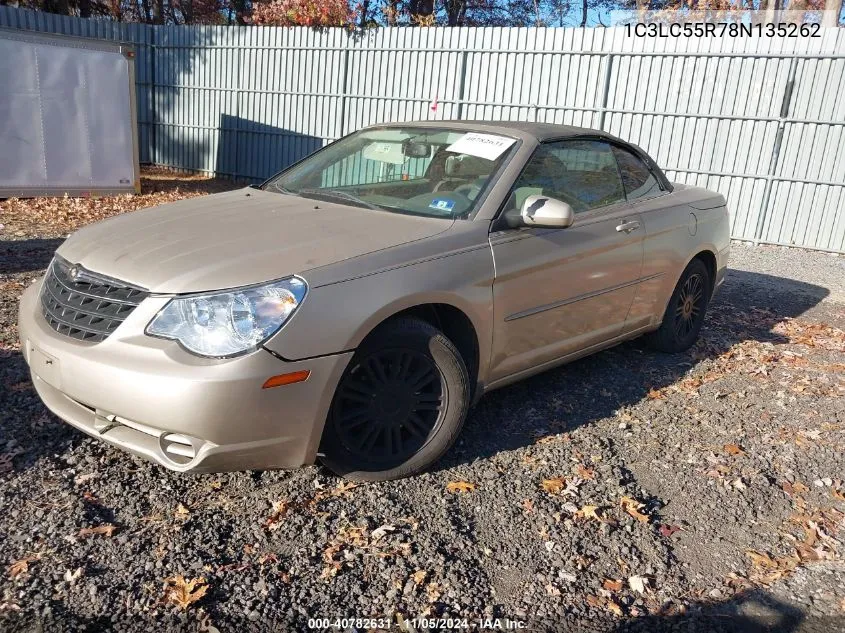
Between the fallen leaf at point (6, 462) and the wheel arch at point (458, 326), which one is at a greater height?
the wheel arch at point (458, 326)

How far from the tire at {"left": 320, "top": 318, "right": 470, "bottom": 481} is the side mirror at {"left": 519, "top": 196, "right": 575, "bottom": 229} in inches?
31.3

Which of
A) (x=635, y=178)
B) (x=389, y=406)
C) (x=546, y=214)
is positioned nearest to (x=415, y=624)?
(x=389, y=406)

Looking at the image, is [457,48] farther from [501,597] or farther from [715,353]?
[501,597]

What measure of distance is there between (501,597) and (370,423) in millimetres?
954

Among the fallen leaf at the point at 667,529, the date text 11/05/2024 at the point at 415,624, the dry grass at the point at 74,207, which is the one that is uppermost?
the date text 11/05/2024 at the point at 415,624

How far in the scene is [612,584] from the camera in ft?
9.24

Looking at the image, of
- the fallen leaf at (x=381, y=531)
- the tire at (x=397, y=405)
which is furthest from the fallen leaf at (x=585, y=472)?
the fallen leaf at (x=381, y=531)

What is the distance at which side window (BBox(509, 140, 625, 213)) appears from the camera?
13.3ft

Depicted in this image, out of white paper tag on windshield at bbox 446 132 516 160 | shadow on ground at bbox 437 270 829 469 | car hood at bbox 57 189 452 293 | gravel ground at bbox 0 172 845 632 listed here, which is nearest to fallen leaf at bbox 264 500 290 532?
gravel ground at bbox 0 172 845 632

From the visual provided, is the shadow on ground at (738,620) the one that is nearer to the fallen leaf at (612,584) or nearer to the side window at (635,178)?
the fallen leaf at (612,584)

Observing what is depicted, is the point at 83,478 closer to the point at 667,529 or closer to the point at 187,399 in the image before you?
the point at 187,399

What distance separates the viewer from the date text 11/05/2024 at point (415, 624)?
2490 millimetres

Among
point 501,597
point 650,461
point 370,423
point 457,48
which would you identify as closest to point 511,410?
point 650,461

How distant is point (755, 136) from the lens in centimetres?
1046
